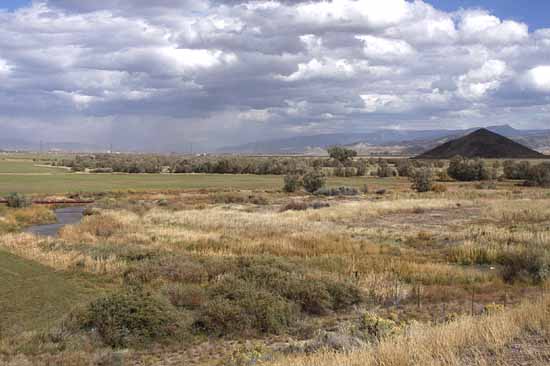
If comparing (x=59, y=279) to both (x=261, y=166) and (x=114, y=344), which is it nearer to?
(x=114, y=344)

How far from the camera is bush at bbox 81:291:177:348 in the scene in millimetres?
12312

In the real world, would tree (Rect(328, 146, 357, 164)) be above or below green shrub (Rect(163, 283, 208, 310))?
above

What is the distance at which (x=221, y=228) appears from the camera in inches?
1460

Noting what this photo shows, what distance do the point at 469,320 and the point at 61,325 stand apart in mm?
9460

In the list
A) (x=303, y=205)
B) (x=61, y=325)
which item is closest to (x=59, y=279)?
(x=61, y=325)

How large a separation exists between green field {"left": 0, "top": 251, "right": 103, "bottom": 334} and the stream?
61.0ft

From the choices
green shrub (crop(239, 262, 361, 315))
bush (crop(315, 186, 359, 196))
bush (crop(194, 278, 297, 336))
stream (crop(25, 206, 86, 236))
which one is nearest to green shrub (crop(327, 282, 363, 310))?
green shrub (crop(239, 262, 361, 315))

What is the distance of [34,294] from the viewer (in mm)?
15359

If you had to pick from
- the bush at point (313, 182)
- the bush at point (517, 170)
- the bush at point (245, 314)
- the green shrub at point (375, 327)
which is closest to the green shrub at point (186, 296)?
the bush at point (245, 314)

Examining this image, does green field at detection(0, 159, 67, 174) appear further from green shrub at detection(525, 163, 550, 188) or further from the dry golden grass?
the dry golden grass

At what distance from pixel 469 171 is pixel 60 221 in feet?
291

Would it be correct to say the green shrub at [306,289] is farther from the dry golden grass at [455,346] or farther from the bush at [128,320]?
the dry golden grass at [455,346]

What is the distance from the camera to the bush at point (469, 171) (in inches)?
4279

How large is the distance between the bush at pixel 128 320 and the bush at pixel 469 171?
105 m
